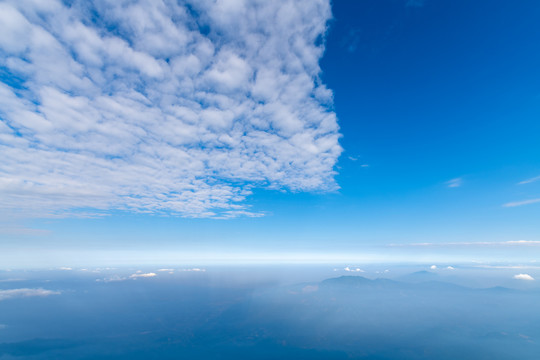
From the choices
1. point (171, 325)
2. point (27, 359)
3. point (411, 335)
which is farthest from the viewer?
point (171, 325)

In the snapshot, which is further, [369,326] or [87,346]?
A: [369,326]

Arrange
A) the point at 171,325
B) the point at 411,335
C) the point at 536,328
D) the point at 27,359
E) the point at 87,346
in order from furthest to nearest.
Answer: the point at 536,328, the point at 171,325, the point at 411,335, the point at 87,346, the point at 27,359

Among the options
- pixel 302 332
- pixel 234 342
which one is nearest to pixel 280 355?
pixel 234 342

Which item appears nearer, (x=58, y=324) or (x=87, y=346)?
(x=87, y=346)

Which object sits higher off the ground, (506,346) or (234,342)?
(234,342)

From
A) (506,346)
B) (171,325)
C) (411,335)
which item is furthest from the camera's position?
(171,325)

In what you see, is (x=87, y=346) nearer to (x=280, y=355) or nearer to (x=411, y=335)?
(x=280, y=355)

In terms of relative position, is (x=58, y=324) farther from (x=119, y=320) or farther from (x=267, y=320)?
(x=267, y=320)

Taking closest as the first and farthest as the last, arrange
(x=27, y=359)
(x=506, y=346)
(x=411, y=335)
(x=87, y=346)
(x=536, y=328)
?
(x=27, y=359) → (x=87, y=346) → (x=506, y=346) → (x=411, y=335) → (x=536, y=328)

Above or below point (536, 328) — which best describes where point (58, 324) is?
above

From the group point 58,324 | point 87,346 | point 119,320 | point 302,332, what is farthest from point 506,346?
point 58,324
